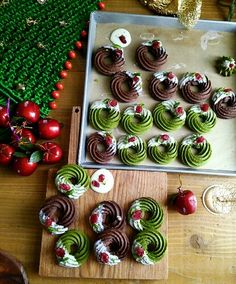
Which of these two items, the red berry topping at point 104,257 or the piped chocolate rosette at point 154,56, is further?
the piped chocolate rosette at point 154,56

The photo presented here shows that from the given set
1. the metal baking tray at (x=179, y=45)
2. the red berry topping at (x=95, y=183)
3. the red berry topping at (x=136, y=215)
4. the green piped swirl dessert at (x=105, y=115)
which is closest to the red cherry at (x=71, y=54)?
the metal baking tray at (x=179, y=45)

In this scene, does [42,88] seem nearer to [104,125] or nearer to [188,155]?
[104,125]

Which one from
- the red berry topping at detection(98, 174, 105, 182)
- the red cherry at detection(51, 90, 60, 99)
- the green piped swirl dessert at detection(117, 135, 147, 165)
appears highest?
the red cherry at detection(51, 90, 60, 99)

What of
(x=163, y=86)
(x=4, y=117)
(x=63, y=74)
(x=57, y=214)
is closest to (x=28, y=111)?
(x=4, y=117)

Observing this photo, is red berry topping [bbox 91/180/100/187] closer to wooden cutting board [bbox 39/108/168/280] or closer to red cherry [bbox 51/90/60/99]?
wooden cutting board [bbox 39/108/168/280]

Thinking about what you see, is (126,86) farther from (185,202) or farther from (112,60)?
(185,202)

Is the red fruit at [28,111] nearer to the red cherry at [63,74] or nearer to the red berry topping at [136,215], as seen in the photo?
the red cherry at [63,74]

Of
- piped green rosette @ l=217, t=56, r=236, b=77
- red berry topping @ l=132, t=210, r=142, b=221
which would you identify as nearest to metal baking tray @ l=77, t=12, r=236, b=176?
piped green rosette @ l=217, t=56, r=236, b=77
